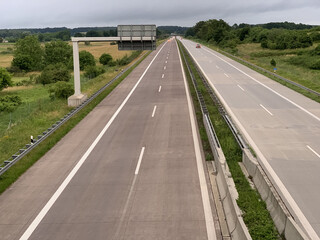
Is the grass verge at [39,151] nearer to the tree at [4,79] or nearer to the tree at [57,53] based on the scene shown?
the tree at [4,79]

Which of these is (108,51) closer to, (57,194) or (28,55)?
(28,55)

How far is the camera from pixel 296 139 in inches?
626

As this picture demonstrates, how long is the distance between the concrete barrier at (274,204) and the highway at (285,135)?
2.66ft

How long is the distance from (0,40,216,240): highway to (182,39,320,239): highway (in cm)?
282

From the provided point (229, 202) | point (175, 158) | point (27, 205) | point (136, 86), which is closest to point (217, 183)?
point (229, 202)

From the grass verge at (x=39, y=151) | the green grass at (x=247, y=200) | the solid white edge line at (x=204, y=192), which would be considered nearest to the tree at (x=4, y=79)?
the grass verge at (x=39, y=151)

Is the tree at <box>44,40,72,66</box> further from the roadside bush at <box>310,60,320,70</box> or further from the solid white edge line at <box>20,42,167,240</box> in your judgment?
the solid white edge line at <box>20,42,167,240</box>

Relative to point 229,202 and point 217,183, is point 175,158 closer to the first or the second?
point 217,183

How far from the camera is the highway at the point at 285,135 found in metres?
10.3

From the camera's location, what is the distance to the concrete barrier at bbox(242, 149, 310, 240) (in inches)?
291

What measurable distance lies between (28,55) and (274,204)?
266ft

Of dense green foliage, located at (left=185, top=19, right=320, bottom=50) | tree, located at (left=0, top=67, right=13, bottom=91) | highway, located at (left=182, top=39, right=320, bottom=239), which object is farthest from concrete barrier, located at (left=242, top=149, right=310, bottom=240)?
dense green foliage, located at (left=185, top=19, right=320, bottom=50)

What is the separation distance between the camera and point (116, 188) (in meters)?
11.3

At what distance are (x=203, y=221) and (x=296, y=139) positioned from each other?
9026mm
